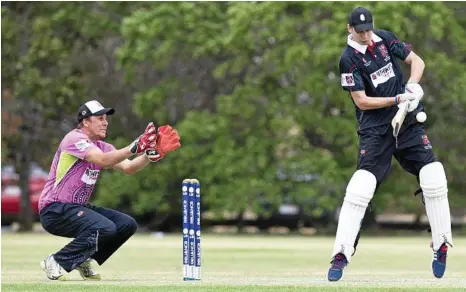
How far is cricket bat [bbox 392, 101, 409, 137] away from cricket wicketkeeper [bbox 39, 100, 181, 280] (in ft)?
6.17

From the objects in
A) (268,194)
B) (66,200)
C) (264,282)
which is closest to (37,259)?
(66,200)

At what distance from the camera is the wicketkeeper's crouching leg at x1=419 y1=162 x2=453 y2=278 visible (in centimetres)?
1062

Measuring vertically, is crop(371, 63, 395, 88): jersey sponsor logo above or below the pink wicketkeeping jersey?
above

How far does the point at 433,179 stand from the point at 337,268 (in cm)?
105

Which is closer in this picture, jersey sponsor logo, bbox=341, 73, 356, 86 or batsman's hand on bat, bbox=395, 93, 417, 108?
batsman's hand on bat, bbox=395, 93, 417, 108

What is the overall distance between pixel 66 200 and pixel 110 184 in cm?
1755

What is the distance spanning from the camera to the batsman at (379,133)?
10.4m

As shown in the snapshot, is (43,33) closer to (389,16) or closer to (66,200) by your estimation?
(389,16)

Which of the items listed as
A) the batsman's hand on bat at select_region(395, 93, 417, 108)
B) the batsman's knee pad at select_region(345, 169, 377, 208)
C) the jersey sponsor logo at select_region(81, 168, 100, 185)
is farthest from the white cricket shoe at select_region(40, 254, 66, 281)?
the batsman's hand on bat at select_region(395, 93, 417, 108)

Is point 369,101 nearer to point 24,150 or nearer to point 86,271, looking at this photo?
point 86,271

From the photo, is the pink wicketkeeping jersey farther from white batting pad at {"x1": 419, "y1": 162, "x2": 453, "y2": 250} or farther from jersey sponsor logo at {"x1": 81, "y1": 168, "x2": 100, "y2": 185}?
white batting pad at {"x1": 419, "y1": 162, "x2": 453, "y2": 250}

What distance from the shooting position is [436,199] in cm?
1066

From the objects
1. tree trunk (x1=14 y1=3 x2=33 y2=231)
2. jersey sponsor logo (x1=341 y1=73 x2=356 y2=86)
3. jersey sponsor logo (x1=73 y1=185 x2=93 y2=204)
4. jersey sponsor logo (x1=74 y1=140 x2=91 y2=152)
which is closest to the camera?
jersey sponsor logo (x1=341 y1=73 x2=356 y2=86)

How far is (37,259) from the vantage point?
633 inches
